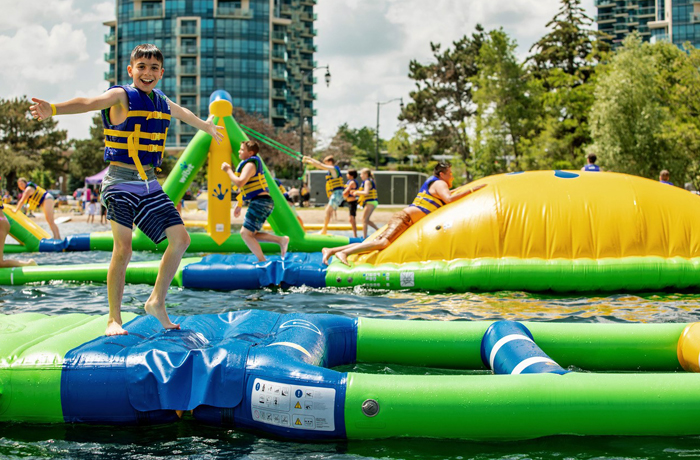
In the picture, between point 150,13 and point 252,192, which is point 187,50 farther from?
point 252,192

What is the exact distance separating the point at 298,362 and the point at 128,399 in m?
0.87

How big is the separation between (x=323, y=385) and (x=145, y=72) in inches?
87.5

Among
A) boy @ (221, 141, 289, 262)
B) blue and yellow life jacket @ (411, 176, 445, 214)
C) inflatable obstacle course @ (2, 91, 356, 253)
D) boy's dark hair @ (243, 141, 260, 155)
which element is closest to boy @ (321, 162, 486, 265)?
blue and yellow life jacket @ (411, 176, 445, 214)

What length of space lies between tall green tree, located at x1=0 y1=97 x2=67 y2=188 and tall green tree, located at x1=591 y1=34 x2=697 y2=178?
4278cm

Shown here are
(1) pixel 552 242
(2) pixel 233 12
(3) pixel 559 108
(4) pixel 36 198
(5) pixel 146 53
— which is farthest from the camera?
(2) pixel 233 12

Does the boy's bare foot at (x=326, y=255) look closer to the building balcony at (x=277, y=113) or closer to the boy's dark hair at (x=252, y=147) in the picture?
the boy's dark hair at (x=252, y=147)

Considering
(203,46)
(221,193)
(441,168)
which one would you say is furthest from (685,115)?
(203,46)

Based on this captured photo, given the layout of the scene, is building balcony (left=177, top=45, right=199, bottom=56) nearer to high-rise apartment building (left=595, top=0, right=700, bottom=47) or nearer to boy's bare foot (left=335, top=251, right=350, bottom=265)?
high-rise apartment building (left=595, top=0, right=700, bottom=47)

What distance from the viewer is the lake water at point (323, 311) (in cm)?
305

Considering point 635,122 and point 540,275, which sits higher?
point 635,122

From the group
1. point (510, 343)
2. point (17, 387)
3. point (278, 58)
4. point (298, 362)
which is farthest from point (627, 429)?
point (278, 58)

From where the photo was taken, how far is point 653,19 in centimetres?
10369

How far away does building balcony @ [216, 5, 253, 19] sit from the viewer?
226 ft

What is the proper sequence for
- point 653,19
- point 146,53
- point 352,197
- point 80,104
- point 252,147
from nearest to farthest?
point 80,104 < point 146,53 < point 252,147 < point 352,197 < point 653,19
